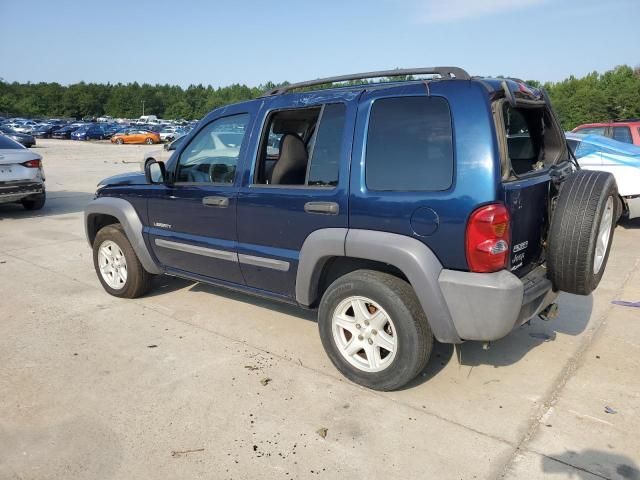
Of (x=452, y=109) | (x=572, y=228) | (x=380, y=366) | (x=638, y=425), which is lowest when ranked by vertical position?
(x=638, y=425)

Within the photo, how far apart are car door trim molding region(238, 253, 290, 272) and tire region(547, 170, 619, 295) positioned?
5.70 ft

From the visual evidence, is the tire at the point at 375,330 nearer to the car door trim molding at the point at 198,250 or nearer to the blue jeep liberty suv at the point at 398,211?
the blue jeep liberty suv at the point at 398,211

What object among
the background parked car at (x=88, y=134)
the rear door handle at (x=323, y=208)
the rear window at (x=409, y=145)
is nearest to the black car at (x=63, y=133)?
the background parked car at (x=88, y=134)

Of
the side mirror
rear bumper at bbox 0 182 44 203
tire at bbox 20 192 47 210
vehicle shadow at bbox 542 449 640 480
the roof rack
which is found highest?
the roof rack

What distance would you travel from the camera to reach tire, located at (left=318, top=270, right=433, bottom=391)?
311 cm

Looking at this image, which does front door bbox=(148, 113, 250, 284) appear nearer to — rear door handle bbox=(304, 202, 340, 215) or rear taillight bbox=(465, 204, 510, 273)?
rear door handle bbox=(304, 202, 340, 215)

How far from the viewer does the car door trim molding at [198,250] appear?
159 inches

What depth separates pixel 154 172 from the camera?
15.1 feet

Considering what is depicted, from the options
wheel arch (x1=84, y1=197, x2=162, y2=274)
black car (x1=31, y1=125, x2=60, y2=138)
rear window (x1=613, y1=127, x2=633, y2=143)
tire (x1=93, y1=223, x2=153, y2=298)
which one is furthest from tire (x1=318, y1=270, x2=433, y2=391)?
black car (x1=31, y1=125, x2=60, y2=138)

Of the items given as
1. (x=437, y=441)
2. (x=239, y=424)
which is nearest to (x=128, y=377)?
(x=239, y=424)

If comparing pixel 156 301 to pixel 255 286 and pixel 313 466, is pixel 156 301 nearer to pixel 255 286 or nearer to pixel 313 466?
pixel 255 286

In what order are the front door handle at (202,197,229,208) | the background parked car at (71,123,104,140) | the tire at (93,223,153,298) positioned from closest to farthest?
1. the front door handle at (202,197,229,208)
2. the tire at (93,223,153,298)
3. the background parked car at (71,123,104,140)

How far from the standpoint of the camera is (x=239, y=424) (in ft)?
9.90

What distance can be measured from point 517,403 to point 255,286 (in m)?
2.01
